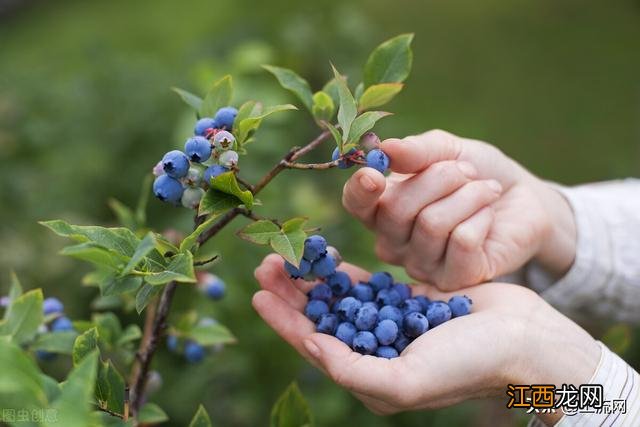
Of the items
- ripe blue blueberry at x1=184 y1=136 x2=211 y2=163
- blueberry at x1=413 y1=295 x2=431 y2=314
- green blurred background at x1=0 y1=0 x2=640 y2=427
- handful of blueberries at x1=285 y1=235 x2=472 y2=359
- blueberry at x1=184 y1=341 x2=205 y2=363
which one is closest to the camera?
ripe blue blueberry at x1=184 y1=136 x2=211 y2=163

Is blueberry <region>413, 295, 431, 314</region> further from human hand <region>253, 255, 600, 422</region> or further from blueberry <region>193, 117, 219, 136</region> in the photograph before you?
blueberry <region>193, 117, 219, 136</region>

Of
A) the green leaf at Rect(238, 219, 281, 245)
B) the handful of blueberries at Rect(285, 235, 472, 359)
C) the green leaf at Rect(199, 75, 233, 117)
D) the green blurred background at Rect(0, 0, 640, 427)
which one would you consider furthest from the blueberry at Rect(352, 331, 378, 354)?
the green blurred background at Rect(0, 0, 640, 427)

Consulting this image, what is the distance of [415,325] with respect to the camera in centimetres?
107

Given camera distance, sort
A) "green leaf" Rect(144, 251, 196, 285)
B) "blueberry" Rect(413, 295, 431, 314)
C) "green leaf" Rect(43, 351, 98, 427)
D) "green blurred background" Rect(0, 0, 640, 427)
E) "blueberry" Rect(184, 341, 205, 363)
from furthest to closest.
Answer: "green blurred background" Rect(0, 0, 640, 427), "blueberry" Rect(184, 341, 205, 363), "blueberry" Rect(413, 295, 431, 314), "green leaf" Rect(144, 251, 196, 285), "green leaf" Rect(43, 351, 98, 427)

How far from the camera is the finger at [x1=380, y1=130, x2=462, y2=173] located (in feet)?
3.66

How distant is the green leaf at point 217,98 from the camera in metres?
1.07

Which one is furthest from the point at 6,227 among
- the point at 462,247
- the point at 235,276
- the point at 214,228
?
the point at 462,247

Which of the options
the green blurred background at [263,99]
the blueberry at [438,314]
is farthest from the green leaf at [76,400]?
the green blurred background at [263,99]

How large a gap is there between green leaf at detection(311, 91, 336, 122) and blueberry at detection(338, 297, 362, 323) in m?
0.31

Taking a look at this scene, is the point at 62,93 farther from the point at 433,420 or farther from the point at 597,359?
the point at 597,359

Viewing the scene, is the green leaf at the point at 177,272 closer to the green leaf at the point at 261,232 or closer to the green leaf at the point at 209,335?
the green leaf at the point at 261,232

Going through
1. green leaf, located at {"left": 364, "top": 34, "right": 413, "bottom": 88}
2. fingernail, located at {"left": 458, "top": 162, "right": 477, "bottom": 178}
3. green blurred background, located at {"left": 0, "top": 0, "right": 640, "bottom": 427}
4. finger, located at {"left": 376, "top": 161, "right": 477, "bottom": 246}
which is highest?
green leaf, located at {"left": 364, "top": 34, "right": 413, "bottom": 88}

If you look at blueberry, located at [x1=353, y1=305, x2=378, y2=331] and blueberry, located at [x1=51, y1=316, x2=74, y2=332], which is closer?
blueberry, located at [x1=353, y1=305, x2=378, y2=331]

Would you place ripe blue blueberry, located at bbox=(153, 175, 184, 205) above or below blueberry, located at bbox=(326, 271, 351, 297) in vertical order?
above
